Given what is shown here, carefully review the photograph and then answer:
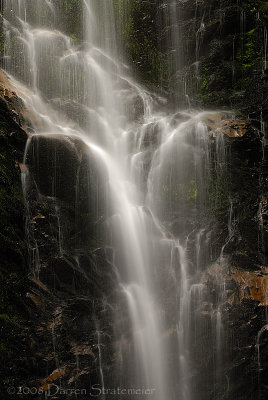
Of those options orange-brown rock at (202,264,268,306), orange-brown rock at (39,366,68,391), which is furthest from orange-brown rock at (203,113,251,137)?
orange-brown rock at (39,366,68,391)

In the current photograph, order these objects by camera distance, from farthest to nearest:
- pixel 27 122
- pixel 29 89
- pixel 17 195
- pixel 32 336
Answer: pixel 29 89 → pixel 27 122 → pixel 17 195 → pixel 32 336

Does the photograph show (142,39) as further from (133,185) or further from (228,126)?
(133,185)

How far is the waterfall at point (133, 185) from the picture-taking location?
836 cm

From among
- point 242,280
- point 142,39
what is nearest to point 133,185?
point 242,280

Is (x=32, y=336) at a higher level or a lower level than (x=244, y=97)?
lower

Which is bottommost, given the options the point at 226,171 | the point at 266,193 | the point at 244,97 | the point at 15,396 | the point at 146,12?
the point at 15,396

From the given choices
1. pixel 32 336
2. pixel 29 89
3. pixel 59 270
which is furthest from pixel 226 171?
pixel 29 89

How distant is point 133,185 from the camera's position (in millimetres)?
10352

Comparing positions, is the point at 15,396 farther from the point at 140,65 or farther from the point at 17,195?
the point at 140,65

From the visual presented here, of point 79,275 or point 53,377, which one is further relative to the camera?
point 79,275

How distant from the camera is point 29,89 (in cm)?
1254

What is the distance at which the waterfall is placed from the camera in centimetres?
836

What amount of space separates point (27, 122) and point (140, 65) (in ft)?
28.3

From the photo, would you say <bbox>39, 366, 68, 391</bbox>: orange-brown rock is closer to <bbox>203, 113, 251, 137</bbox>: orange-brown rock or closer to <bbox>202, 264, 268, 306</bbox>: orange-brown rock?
<bbox>202, 264, 268, 306</bbox>: orange-brown rock
